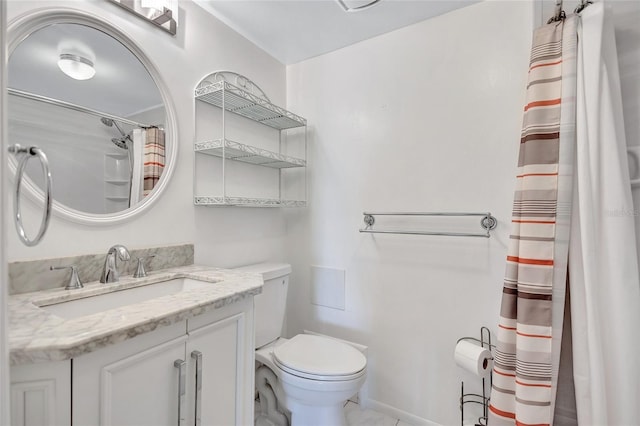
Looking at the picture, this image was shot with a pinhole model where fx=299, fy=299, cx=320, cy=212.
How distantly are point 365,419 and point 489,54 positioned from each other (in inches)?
→ 82.5

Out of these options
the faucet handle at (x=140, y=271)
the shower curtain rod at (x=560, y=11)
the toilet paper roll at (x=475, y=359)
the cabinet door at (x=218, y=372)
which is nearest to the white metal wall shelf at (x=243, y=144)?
the faucet handle at (x=140, y=271)

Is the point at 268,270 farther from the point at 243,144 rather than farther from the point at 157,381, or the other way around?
the point at 157,381

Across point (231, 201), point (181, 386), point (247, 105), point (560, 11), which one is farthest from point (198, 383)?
point (560, 11)

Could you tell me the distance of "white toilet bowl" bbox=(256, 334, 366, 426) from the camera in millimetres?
1346

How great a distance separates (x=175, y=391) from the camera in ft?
2.99

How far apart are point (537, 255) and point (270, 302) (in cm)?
131

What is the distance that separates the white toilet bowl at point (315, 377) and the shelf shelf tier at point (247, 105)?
4.44ft

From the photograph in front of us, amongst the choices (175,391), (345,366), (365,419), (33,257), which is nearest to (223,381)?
(175,391)

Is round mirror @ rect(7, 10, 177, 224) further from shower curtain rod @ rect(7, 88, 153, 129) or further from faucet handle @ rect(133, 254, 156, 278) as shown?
faucet handle @ rect(133, 254, 156, 278)

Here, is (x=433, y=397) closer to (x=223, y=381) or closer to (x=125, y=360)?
(x=223, y=381)

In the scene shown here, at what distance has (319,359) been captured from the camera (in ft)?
4.94

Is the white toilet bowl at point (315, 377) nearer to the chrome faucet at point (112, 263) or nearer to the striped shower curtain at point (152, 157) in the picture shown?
the chrome faucet at point (112, 263)

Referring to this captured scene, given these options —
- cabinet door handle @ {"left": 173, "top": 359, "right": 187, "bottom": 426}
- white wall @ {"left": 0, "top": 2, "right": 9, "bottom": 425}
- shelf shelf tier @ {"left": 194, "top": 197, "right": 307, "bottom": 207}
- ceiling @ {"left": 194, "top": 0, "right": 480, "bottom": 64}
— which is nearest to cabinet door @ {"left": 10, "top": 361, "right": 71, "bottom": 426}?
white wall @ {"left": 0, "top": 2, "right": 9, "bottom": 425}

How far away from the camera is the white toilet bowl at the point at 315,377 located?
1.35 m
